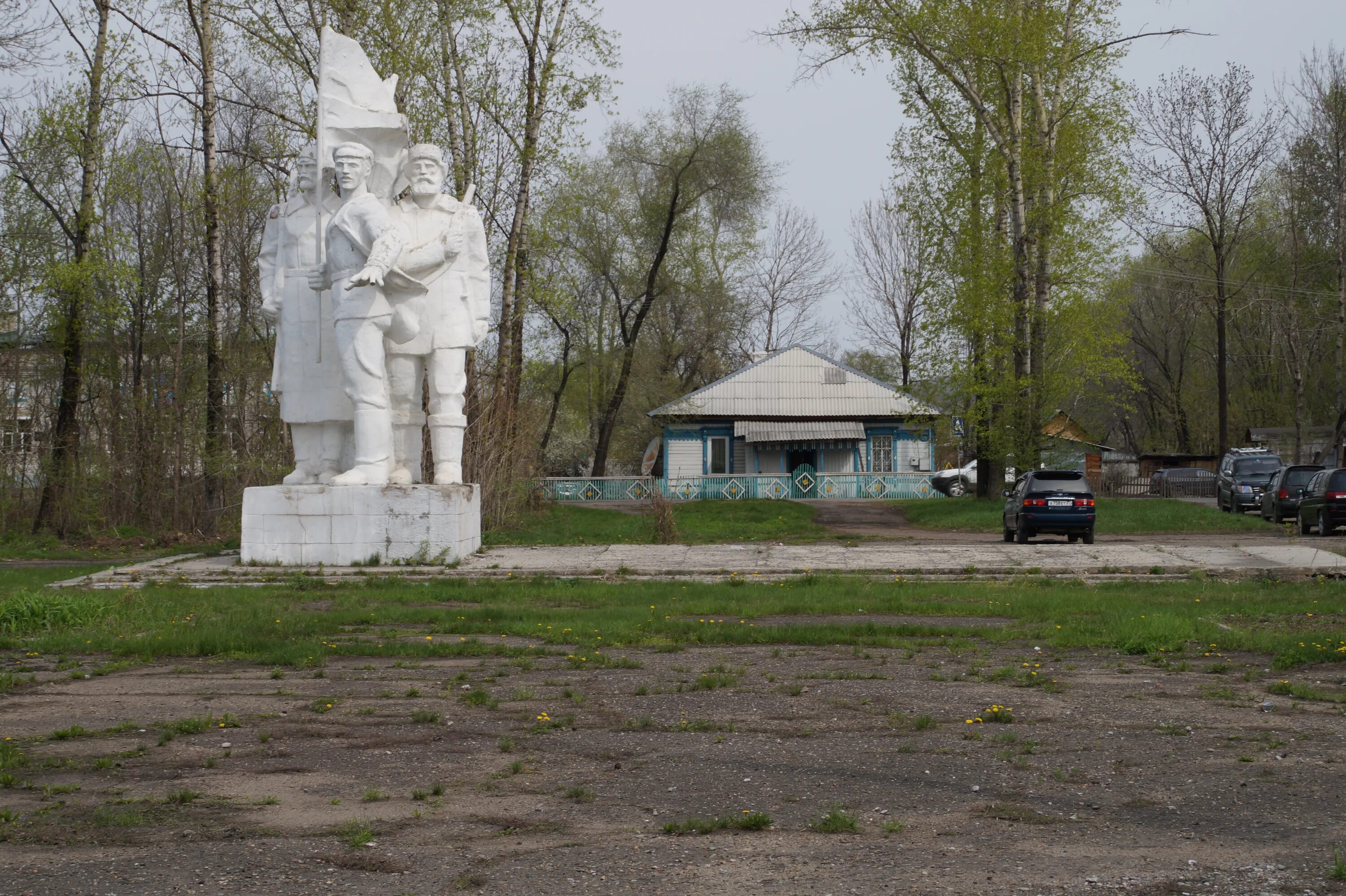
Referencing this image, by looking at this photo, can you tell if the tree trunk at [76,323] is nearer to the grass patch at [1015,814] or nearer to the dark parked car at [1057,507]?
the dark parked car at [1057,507]

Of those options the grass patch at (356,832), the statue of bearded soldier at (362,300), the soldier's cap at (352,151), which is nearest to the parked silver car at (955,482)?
the statue of bearded soldier at (362,300)

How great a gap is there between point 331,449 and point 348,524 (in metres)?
1.15

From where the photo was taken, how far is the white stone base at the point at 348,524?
554 inches

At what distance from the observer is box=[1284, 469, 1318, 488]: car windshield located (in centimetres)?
2978

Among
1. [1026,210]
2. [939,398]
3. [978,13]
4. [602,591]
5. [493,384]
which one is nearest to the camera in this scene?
[602,591]

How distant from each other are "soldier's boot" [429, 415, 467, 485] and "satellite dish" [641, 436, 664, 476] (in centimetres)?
3924

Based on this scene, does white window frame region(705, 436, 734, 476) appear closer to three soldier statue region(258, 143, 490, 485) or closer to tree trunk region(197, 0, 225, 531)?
tree trunk region(197, 0, 225, 531)

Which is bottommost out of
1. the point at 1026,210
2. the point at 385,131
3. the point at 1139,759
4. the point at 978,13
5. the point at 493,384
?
the point at 1139,759

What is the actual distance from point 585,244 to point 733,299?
688cm

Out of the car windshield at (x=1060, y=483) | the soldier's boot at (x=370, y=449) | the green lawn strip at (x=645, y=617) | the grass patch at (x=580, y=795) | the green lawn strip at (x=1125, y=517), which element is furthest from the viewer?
the green lawn strip at (x=1125, y=517)

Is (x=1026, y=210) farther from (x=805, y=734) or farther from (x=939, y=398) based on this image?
(x=805, y=734)

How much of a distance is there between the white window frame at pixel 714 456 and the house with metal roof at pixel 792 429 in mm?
35

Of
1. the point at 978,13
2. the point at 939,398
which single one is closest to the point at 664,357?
the point at 939,398

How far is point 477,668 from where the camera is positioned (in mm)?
8227
